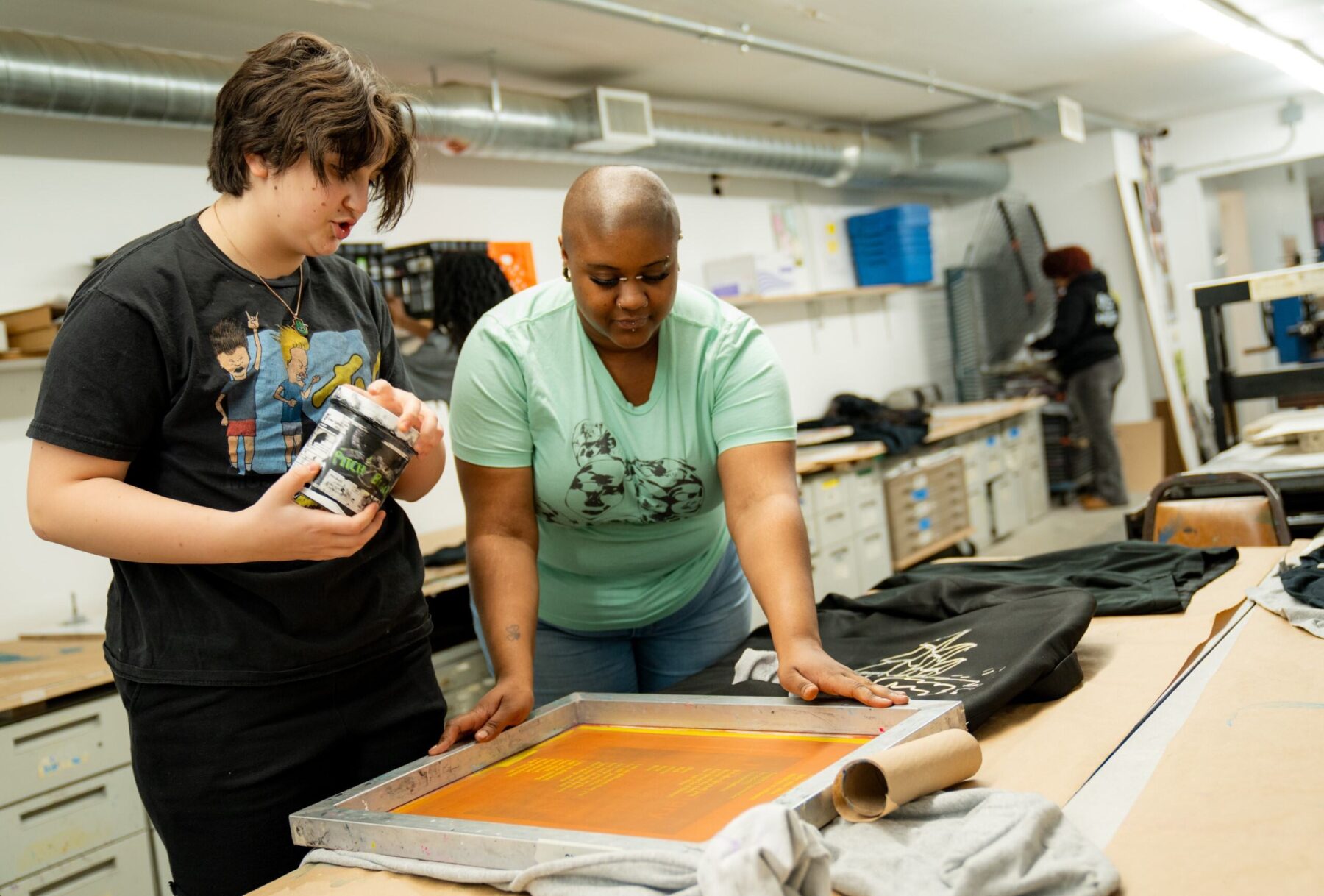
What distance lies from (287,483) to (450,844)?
0.41m

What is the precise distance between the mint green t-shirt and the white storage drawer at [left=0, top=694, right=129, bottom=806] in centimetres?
142

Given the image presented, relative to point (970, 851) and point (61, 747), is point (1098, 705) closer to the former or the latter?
point (970, 851)

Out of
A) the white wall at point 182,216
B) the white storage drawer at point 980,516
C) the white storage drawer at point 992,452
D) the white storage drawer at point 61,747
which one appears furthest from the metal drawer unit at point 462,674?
the white storage drawer at point 992,452

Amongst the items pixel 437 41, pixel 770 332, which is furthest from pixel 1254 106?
pixel 437 41

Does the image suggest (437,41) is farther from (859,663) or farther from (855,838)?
(855,838)

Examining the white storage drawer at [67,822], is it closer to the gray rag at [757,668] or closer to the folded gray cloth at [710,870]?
the gray rag at [757,668]

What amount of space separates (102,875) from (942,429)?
4841 mm

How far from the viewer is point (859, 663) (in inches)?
66.4

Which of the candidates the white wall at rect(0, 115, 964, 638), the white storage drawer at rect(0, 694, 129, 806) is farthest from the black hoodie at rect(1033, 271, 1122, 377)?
the white storage drawer at rect(0, 694, 129, 806)

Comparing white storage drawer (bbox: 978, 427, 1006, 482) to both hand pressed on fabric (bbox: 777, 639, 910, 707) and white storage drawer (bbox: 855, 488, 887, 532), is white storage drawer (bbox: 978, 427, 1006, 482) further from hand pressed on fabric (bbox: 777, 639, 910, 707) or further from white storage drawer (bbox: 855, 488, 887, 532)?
hand pressed on fabric (bbox: 777, 639, 910, 707)

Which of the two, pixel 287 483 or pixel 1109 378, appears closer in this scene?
pixel 287 483

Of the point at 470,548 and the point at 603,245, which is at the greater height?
the point at 603,245

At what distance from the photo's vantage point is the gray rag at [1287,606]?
168 centimetres

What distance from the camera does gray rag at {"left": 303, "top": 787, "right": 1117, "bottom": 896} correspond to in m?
0.92
